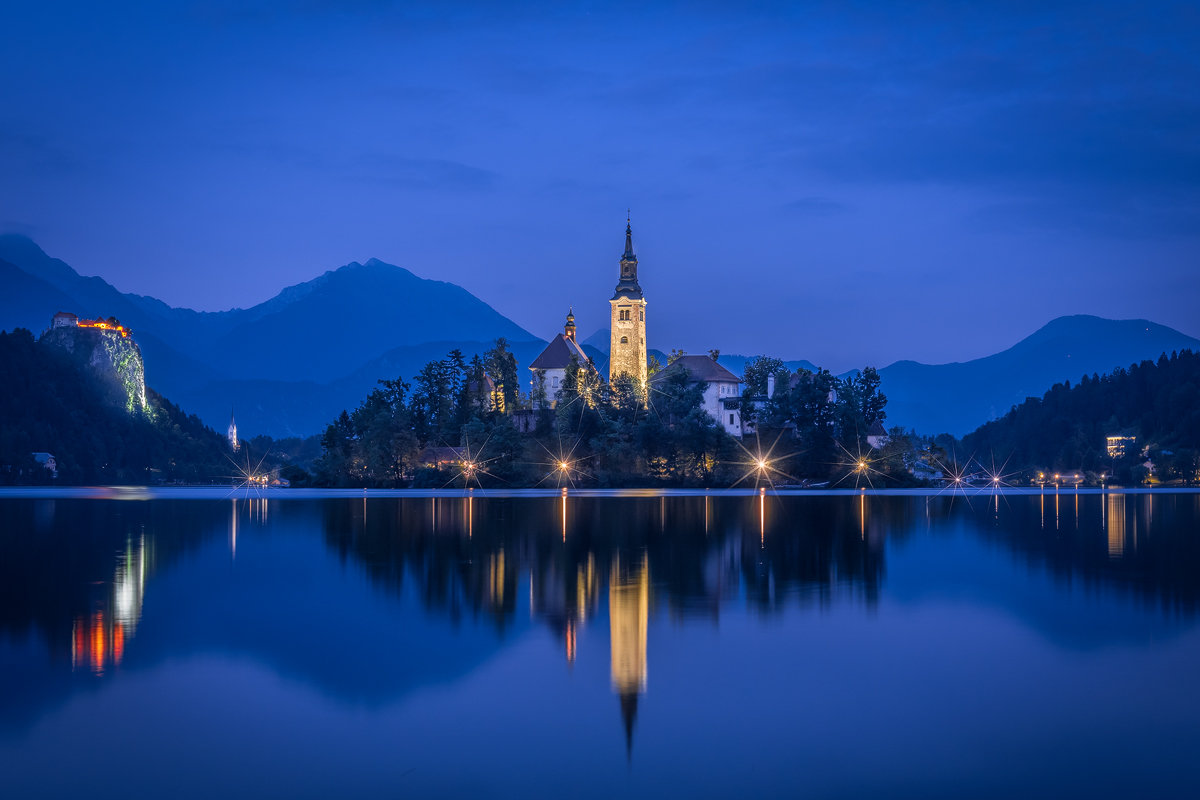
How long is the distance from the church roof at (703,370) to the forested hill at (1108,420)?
60818mm

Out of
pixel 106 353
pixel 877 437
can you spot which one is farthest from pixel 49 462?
pixel 877 437

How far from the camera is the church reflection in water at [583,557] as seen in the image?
21297 mm

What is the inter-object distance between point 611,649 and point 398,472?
266ft

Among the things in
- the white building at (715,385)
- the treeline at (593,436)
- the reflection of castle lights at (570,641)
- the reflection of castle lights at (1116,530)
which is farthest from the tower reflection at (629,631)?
the white building at (715,385)

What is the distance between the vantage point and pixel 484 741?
13.0m

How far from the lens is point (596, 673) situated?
16.7 meters

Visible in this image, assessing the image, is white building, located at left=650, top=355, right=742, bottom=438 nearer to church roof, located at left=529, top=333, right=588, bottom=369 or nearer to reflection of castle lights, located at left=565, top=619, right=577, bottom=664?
church roof, located at left=529, top=333, right=588, bottom=369

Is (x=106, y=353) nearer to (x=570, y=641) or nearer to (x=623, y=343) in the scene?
(x=623, y=343)

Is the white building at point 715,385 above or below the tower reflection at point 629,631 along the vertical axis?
above

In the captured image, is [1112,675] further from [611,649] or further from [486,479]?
[486,479]

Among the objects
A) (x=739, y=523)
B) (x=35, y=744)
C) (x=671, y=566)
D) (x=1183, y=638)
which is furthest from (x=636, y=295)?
(x=35, y=744)

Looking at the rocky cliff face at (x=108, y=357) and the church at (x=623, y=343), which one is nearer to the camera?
the church at (x=623, y=343)

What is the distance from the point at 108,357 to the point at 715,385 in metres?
108

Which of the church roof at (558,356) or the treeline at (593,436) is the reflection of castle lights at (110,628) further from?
the church roof at (558,356)
